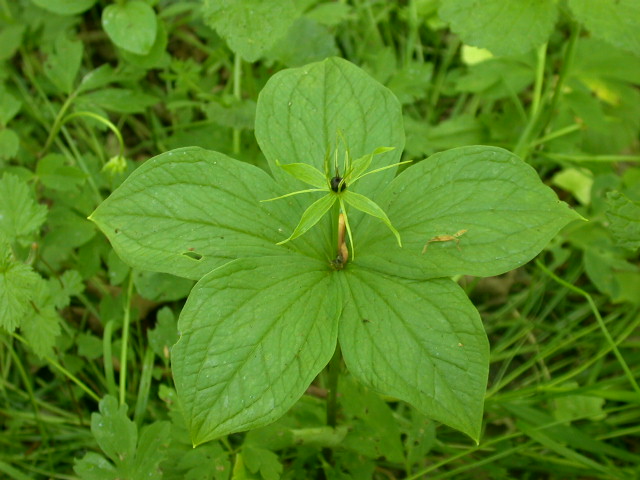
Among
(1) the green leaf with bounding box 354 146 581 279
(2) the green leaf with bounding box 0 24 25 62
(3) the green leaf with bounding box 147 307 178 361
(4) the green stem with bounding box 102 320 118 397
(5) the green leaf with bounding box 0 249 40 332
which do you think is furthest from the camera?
(2) the green leaf with bounding box 0 24 25 62

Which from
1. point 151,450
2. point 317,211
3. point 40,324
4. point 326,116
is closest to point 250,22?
point 326,116

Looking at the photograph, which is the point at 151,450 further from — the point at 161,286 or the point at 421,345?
the point at 421,345

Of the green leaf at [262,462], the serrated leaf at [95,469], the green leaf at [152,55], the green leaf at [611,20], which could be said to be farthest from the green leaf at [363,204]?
the green leaf at [152,55]

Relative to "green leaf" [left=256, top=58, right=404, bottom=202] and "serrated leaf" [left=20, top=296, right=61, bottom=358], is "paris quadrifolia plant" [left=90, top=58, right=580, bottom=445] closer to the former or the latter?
"green leaf" [left=256, top=58, right=404, bottom=202]

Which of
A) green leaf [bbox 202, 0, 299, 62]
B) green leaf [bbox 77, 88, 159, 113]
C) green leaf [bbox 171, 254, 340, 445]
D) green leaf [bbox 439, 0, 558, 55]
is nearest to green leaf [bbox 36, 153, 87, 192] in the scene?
green leaf [bbox 77, 88, 159, 113]

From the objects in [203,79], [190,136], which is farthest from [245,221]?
[203,79]

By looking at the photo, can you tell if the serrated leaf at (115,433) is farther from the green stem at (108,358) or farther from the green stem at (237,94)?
the green stem at (237,94)
